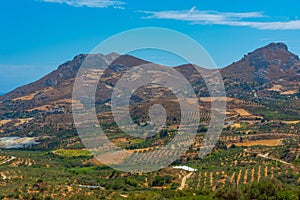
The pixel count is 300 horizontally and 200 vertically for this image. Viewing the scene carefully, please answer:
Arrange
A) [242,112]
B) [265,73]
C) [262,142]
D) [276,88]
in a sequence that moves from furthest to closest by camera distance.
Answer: [265,73] < [276,88] < [242,112] < [262,142]

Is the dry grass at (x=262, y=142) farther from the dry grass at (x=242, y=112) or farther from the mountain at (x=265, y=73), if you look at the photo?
the mountain at (x=265, y=73)

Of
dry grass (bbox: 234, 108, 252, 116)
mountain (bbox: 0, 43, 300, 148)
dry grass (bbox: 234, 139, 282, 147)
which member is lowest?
dry grass (bbox: 234, 139, 282, 147)

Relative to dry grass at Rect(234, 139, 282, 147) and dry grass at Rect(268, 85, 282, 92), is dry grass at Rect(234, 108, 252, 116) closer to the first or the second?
dry grass at Rect(234, 139, 282, 147)

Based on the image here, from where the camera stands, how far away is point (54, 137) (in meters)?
88.8

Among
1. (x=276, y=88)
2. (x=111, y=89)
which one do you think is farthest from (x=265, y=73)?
(x=111, y=89)

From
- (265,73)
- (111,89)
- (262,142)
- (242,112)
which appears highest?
(265,73)

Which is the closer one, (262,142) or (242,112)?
(262,142)

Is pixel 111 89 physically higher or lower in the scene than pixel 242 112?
higher

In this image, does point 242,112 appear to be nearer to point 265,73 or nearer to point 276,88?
point 276,88

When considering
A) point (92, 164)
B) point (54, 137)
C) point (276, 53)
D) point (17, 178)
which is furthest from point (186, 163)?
point (276, 53)

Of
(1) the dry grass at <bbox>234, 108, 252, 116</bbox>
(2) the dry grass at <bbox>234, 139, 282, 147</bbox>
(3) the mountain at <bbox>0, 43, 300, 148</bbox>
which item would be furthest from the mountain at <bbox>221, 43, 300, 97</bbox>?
(2) the dry grass at <bbox>234, 139, 282, 147</bbox>

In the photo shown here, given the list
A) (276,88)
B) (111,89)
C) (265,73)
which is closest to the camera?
(276,88)

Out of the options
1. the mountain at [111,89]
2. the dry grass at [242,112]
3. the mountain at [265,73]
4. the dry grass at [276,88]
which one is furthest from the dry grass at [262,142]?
the dry grass at [276,88]

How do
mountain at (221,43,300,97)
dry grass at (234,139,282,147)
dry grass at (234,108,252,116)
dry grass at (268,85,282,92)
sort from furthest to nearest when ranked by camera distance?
mountain at (221,43,300,97), dry grass at (268,85,282,92), dry grass at (234,108,252,116), dry grass at (234,139,282,147)
